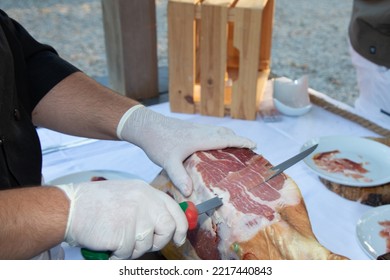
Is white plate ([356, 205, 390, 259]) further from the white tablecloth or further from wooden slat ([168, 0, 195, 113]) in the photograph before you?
wooden slat ([168, 0, 195, 113])

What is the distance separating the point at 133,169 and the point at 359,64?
3.75 ft

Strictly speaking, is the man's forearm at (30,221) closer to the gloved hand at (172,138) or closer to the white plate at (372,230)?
the gloved hand at (172,138)

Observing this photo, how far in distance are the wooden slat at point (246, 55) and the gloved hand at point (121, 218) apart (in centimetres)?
79

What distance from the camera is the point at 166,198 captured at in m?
0.92

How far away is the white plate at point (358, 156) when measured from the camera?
125 cm

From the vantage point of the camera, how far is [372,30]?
1.86m

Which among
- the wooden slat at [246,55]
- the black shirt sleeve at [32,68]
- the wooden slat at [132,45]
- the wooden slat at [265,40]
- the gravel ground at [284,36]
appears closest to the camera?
the black shirt sleeve at [32,68]

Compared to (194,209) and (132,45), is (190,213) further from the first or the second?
(132,45)

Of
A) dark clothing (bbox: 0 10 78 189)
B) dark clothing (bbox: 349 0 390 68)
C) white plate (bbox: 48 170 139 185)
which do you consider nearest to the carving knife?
dark clothing (bbox: 0 10 78 189)

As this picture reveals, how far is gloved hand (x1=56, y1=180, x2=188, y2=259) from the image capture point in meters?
0.86

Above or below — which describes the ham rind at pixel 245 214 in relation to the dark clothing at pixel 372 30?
below

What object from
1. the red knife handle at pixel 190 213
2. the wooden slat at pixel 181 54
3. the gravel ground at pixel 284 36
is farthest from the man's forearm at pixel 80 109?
the gravel ground at pixel 284 36

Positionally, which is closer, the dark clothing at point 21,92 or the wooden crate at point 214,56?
the dark clothing at point 21,92
